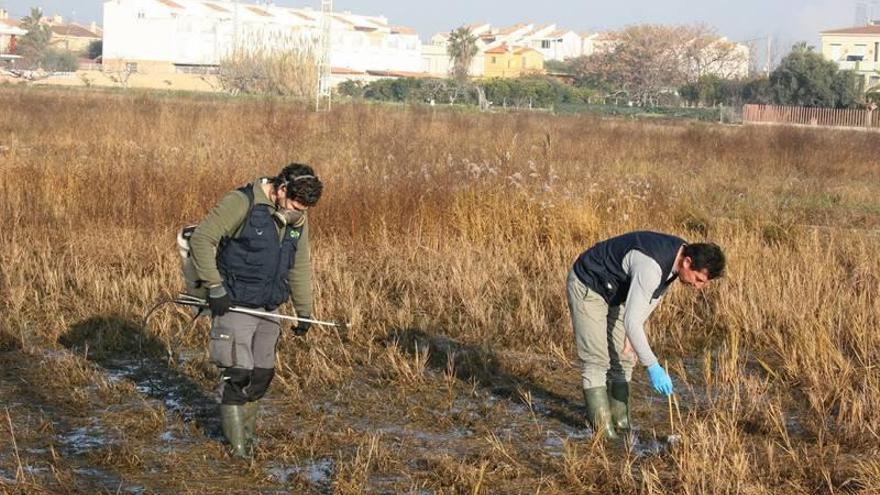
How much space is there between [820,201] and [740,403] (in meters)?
12.7

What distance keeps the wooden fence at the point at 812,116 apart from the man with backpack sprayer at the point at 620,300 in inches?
1773

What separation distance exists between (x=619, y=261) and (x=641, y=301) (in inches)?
15.3

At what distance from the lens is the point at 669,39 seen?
9638 cm

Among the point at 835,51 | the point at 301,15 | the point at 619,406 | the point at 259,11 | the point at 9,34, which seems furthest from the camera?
the point at 9,34

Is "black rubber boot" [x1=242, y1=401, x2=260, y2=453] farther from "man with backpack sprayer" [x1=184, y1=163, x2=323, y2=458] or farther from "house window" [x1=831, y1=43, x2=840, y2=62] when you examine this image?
"house window" [x1=831, y1=43, x2=840, y2=62]

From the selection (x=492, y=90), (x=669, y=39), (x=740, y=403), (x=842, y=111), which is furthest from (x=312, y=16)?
(x=740, y=403)

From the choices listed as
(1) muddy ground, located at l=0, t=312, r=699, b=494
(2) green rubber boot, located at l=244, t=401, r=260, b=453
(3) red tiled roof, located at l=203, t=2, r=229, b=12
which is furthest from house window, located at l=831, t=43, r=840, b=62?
(2) green rubber boot, located at l=244, t=401, r=260, b=453

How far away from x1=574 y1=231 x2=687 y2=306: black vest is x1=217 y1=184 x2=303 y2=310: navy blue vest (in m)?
1.48

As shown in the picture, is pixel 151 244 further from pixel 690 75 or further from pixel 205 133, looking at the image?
pixel 690 75

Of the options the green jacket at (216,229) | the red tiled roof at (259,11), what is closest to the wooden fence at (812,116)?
the green jacket at (216,229)

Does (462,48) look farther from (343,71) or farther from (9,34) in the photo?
(9,34)

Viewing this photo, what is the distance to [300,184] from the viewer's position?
5.68 m

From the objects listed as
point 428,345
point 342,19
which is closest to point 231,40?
point 342,19

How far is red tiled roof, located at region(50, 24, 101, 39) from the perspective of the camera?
130288 millimetres
